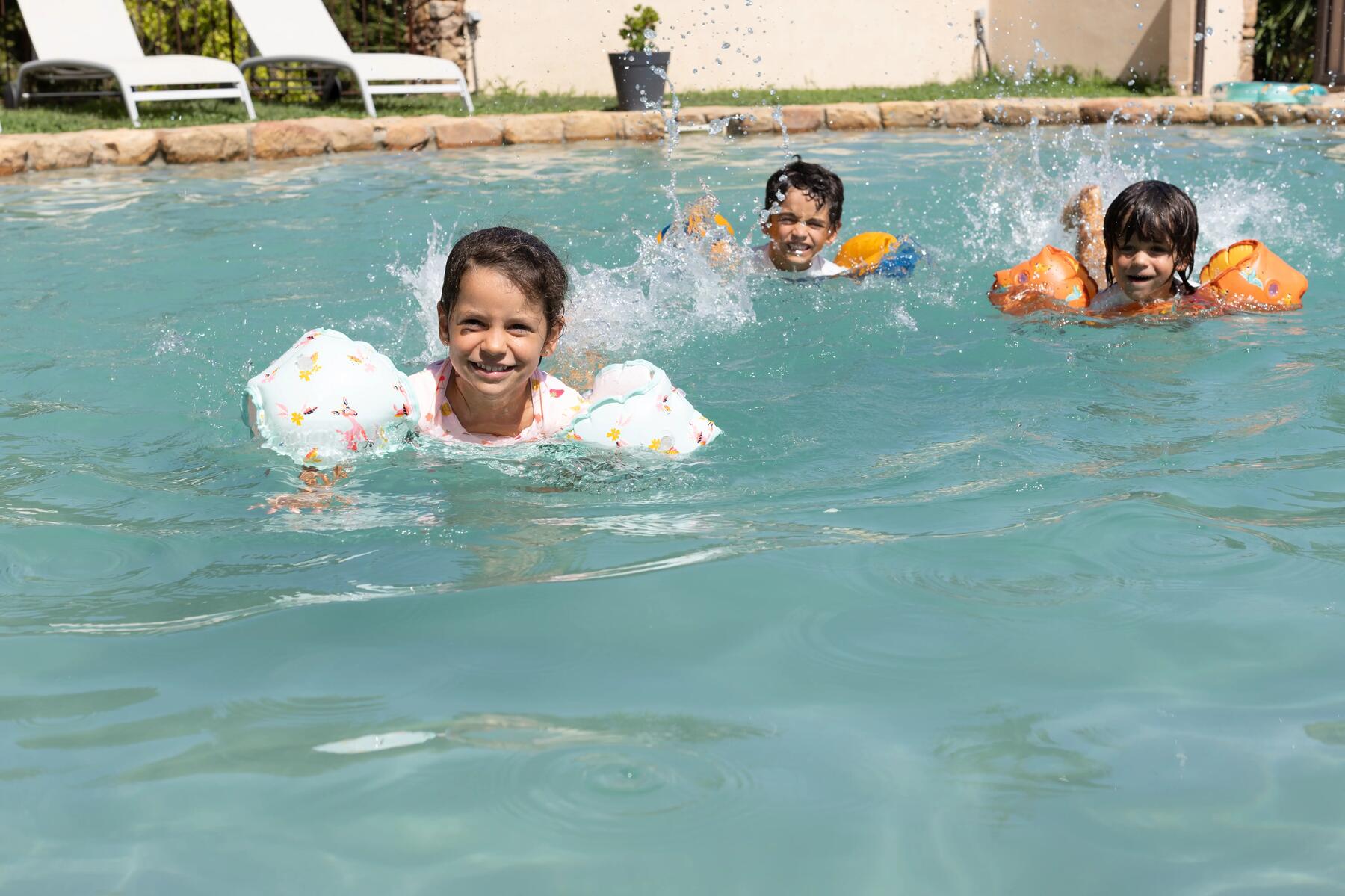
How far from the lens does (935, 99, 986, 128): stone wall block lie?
1435 centimetres

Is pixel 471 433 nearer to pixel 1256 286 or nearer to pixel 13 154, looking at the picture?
pixel 1256 286

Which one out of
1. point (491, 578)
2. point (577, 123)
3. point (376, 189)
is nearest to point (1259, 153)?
point (577, 123)

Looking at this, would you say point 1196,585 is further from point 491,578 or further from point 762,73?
point 762,73

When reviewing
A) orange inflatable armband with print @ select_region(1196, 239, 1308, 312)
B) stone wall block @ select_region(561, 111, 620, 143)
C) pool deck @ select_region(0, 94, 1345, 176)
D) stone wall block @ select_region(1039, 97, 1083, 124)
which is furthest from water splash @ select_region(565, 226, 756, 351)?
stone wall block @ select_region(1039, 97, 1083, 124)

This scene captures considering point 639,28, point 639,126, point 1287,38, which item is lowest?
point 639,126

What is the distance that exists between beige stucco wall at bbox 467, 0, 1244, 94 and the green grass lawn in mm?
314

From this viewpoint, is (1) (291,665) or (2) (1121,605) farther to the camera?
(2) (1121,605)

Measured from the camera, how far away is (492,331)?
3994 millimetres

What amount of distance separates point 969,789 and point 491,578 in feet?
4.00

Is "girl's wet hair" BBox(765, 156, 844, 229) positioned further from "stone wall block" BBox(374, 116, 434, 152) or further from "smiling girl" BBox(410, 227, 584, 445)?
"stone wall block" BBox(374, 116, 434, 152)

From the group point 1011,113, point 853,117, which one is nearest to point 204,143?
point 853,117

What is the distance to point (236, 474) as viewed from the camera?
13.2ft

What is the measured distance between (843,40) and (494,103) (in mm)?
4934

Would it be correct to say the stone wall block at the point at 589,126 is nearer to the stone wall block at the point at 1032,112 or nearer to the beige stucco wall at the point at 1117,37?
the stone wall block at the point at 1032,112
